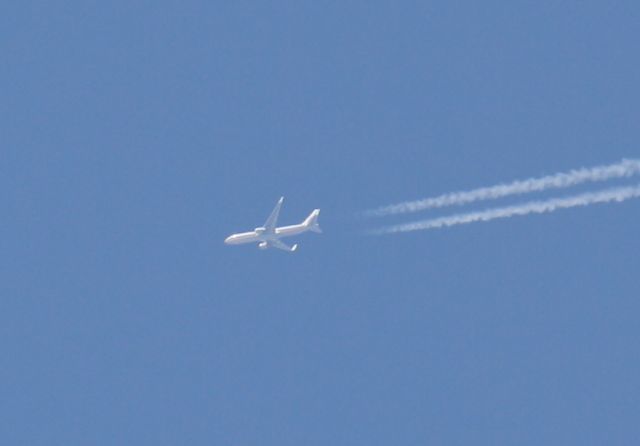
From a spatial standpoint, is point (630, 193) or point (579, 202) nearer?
point (630, 193)

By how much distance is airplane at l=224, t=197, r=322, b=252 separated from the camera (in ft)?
326

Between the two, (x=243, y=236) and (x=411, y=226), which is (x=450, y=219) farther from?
(x=243, y=236)

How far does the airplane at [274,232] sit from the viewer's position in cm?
9931

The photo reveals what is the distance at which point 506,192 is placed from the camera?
254ft

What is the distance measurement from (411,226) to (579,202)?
14960mm

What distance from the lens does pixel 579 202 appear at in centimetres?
7069

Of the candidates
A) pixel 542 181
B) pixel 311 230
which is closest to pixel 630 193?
pixel 542 181

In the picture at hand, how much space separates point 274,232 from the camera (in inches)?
3964

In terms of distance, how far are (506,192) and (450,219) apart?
5445 millimetres

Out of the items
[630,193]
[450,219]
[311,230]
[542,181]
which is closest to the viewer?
[630,193]

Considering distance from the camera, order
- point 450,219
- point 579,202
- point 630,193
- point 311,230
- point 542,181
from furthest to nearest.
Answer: point 311,230 → point 450,219 → point 542,181 → point 579,202 → point 630,193

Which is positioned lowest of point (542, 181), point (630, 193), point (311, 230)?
point (630, 193)

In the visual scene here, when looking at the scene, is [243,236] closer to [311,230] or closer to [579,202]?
[311,230]

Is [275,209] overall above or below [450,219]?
above
